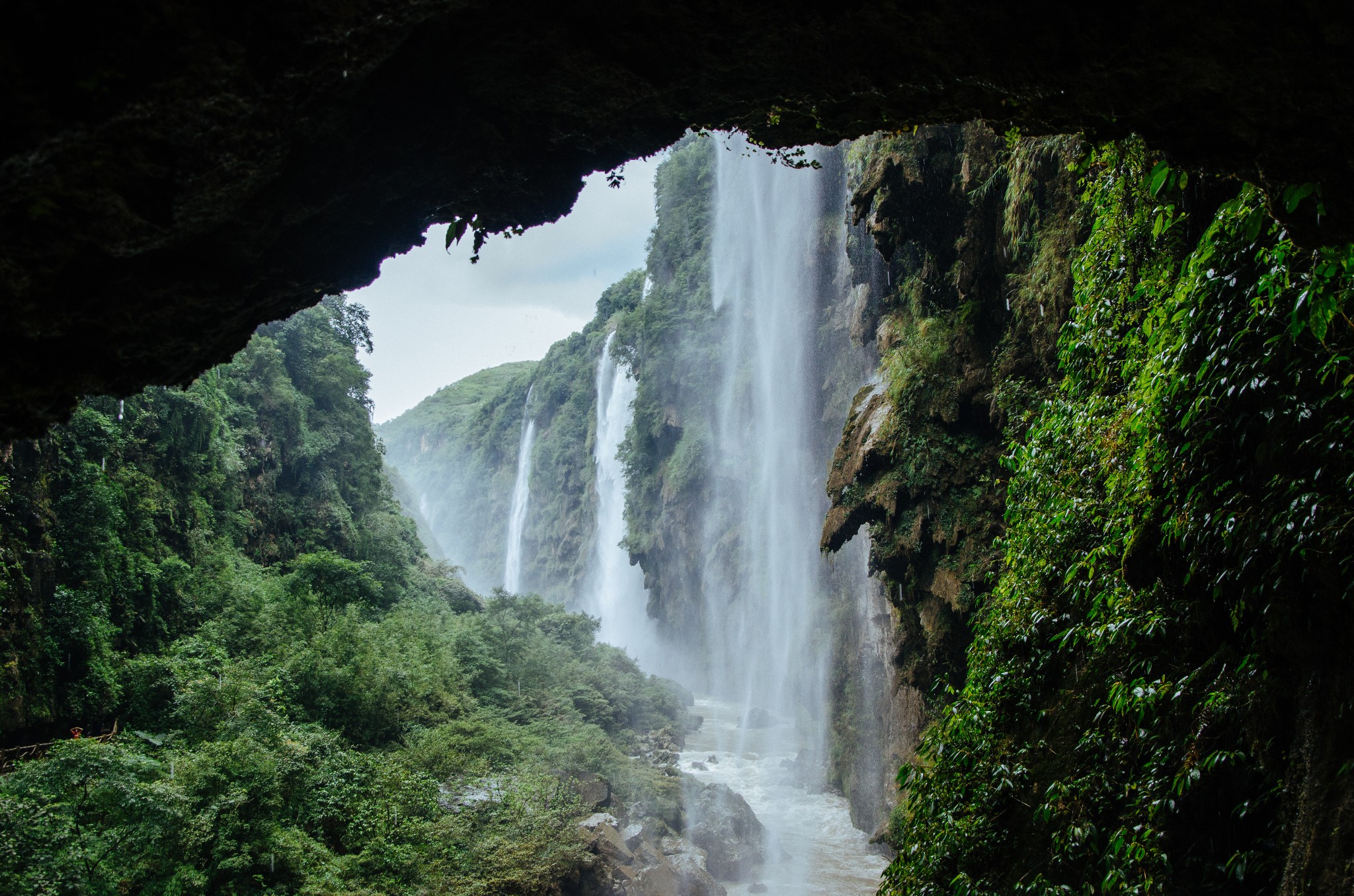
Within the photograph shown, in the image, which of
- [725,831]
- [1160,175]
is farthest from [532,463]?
[1160,175]

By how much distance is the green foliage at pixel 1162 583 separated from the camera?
3266mm

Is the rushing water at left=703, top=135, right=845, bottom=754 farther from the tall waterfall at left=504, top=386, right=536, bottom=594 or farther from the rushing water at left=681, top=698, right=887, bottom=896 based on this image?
the tall waterfall at left=504, top=386, right=536, bottom=594

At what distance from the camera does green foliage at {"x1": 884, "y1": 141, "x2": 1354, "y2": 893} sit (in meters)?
3.27

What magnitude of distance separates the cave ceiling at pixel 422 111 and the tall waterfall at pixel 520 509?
188ft

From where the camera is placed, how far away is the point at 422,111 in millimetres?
3131

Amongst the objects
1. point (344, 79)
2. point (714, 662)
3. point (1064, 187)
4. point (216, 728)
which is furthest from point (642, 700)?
point (344, 79)

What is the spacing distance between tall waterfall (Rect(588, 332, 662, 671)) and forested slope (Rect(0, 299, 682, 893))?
908 inches

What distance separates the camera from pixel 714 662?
117ft

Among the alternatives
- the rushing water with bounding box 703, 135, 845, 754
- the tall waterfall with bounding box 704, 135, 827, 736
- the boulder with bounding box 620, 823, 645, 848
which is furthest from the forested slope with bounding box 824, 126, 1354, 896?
the tall waterfall with bounding box 704, 135, 827, 736

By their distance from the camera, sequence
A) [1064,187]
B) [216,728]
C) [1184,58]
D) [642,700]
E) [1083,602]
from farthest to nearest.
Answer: [642,700]
[216,728]
[1064,187]
[1083,602]
[1184,58]

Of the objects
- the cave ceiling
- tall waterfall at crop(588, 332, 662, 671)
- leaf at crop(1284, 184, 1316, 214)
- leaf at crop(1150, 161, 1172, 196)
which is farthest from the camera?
tall waterfall at crop(588, 332, 662, 671)

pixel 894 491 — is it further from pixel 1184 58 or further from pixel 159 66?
pixel 159 66

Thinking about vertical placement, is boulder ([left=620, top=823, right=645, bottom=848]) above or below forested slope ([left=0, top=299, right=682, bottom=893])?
below

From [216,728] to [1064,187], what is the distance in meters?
12.8
